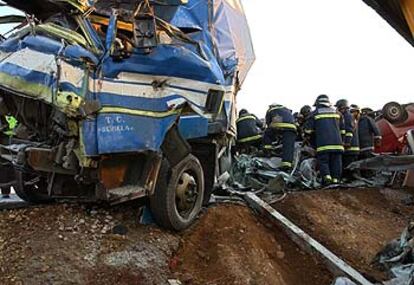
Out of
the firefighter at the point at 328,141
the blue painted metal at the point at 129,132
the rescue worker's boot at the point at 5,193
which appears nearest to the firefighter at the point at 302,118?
the firefighter at the point at 328,141

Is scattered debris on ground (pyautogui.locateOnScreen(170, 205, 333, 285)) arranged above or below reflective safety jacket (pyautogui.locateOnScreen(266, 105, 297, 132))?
below

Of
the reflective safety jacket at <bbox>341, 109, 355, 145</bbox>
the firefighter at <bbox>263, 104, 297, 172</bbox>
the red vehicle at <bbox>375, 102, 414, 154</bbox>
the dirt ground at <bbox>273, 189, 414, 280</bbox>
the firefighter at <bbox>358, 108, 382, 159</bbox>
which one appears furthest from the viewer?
the red vehicle at <bbox>375, 102, 414, 154</bbox>

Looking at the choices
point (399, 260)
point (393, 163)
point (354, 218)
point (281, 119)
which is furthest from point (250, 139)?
point (399, 260)

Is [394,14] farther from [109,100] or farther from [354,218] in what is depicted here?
[354,218]

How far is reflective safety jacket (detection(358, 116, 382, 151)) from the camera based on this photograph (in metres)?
9.42

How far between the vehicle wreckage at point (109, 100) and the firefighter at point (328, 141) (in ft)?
12.3

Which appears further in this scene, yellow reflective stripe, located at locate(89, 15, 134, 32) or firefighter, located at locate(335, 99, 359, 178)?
firefighter, located at locate(335, 99, 359, 178)

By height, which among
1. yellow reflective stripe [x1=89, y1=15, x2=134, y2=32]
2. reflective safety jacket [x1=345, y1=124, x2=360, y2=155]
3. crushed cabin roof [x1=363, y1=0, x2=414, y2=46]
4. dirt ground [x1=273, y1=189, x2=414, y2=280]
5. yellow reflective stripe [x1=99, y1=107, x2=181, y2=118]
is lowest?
dirt ground [x1=273, y1=189, x2=414, y2=280]

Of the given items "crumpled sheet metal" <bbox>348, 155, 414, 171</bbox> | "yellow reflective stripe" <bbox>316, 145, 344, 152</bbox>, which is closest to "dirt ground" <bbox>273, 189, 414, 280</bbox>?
"yellow reflective stripe" <bbox>316, 145, 344, 152</bbox>

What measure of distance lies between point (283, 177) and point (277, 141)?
1848 mm

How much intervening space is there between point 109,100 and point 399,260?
2.90m

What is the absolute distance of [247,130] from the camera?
9.74m

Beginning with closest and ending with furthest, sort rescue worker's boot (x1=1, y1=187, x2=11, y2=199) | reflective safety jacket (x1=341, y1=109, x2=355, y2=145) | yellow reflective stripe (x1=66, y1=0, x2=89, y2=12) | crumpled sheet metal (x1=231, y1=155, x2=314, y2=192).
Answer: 1. yellow reflective stripe (x1=66, y1=0, x2=89, y2=12)
2. rescue worker's boot (x1=1, y1=187, x2=11, y2=199)
3. crumpled sheet metal (x1=231, y1=155, x2=314, y2=192)
4. reflective safety jacket (x1=341, y1=109, x2=355, y2=145)

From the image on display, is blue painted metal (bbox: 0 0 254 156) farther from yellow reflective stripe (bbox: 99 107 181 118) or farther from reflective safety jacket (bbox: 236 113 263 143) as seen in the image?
reflective safety jacket (bbox: 236 113 263 143)
